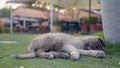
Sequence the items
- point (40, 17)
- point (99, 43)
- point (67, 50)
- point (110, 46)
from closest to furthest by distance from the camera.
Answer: point (67, 50)
point (99, 43)
point (110, 46)
point (40, 17)

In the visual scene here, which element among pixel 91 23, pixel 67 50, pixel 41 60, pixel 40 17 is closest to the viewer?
pixel 41 60

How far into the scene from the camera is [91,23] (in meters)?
17.4

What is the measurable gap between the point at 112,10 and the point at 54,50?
2.04 metres

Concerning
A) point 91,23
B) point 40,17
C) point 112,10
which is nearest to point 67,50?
point 112,10

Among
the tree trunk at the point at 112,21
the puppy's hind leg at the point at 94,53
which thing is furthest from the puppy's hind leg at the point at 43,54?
the tree trunk at the point at 112,21

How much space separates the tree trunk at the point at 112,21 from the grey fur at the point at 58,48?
121cm

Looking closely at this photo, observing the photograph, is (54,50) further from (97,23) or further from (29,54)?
(97,23)

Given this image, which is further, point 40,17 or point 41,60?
point 40,17

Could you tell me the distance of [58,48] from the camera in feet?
16.0

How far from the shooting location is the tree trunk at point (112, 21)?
6.26 metres

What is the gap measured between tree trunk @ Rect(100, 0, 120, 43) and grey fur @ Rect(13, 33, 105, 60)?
1.21 metres

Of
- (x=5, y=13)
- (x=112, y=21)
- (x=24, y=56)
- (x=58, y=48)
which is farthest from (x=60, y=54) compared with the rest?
(x=5, y=13)

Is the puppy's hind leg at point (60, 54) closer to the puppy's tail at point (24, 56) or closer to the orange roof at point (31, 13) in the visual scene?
the puppy's tail at point (24, 56)

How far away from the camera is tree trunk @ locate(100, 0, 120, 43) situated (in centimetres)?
626
